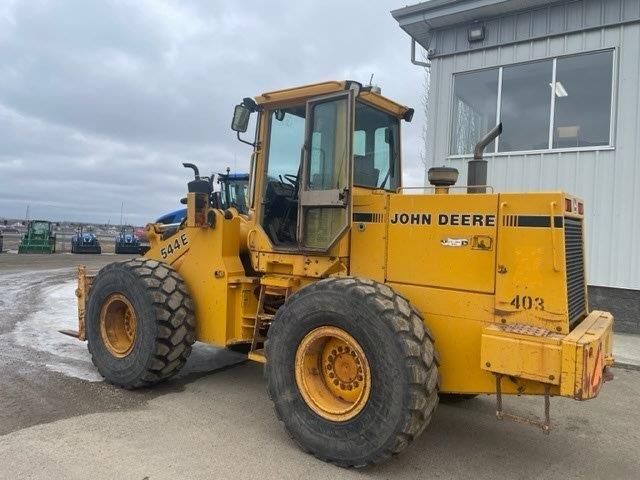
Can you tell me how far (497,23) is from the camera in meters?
9.48

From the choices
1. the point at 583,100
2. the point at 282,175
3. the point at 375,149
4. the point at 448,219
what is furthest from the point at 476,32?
the point at 448,219

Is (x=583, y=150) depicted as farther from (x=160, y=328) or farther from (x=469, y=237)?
(x=160, y=328)

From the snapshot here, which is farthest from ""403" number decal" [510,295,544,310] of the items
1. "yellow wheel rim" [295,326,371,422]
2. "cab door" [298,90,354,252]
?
"cab door" [298,90,354,252]

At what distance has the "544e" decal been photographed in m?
5.49

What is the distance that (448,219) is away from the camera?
3.92 metres

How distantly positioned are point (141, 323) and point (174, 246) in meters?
0.94

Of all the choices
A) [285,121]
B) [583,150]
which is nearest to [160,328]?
[285,121]

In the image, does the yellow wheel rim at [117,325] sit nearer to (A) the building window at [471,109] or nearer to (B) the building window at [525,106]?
(A) the building window at [471,109]

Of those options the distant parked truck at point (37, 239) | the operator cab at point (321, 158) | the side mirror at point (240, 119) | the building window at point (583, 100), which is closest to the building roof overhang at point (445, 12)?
the building window at point (583, 100)

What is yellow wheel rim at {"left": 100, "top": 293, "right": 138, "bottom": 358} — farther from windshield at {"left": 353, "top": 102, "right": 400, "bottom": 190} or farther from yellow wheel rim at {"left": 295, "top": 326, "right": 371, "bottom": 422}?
windshield at {"left": 353, "top": 102, "right": 400, "bottom": 190}

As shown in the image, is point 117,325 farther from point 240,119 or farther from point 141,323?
point 240,119

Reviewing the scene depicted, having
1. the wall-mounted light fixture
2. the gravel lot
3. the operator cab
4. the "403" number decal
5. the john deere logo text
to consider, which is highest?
the wall-mounted light fixture

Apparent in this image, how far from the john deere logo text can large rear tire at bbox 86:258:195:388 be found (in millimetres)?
2302

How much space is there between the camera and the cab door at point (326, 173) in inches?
172
